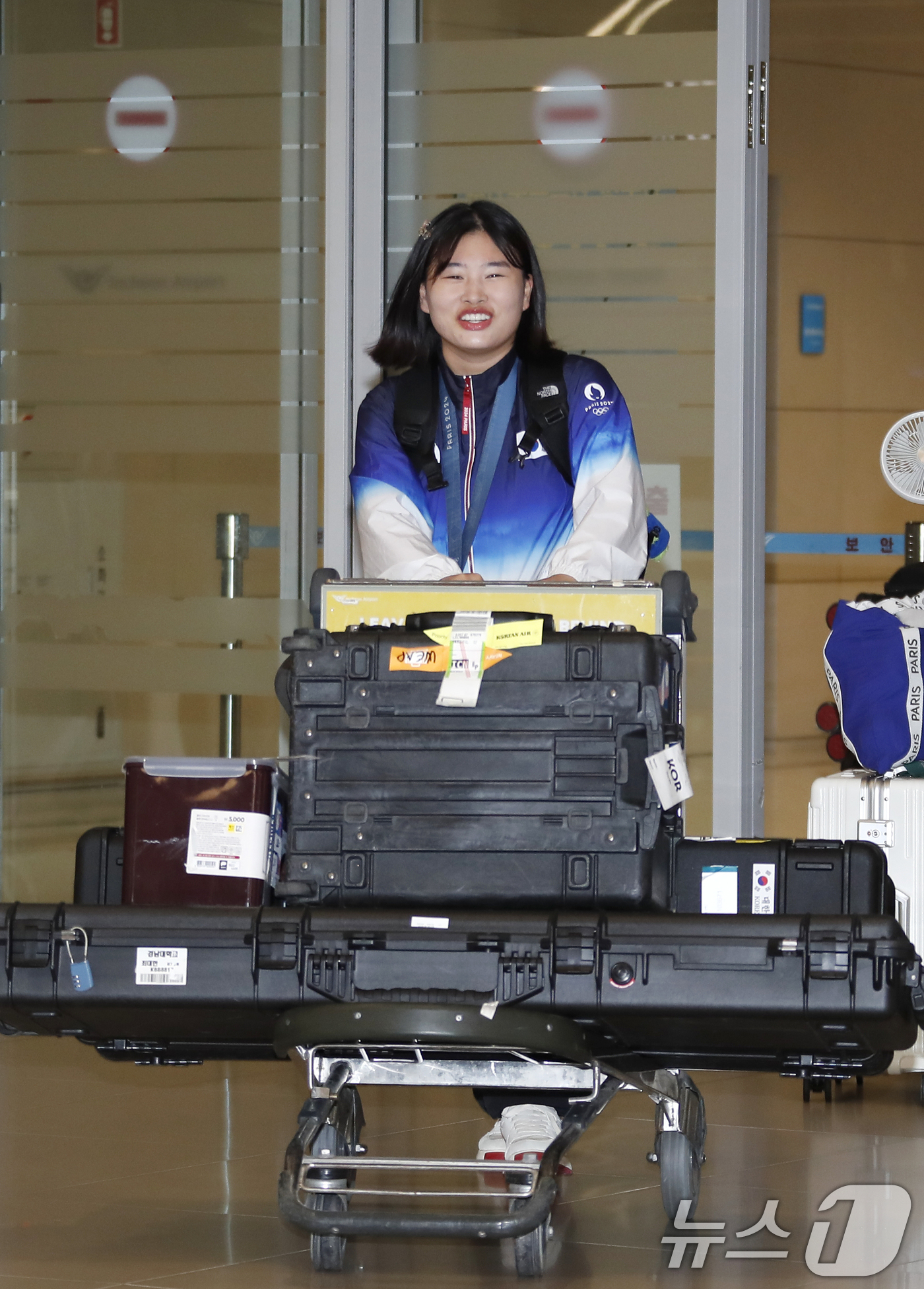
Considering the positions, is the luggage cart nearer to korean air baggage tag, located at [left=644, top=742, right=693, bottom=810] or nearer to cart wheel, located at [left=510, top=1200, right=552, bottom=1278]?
cart wheel, located at [left=510, top=1200, right=552, bottom=1278]

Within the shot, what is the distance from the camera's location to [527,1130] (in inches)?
129

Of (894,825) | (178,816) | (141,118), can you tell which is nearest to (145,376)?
(141,118)

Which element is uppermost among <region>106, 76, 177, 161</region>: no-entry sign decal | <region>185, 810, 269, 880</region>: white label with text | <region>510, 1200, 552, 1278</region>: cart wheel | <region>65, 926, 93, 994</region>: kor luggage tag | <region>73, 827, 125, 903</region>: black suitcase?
<region>106, 76, 177, 161</region>: no-entry sign decal

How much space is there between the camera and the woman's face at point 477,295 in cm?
374

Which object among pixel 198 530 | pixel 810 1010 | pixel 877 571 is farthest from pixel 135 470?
pixel 810 1010

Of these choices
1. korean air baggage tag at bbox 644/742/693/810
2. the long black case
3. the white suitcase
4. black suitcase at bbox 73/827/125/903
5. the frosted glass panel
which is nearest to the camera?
the long black case

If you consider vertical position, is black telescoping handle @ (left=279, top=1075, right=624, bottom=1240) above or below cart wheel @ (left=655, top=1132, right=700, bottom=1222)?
above

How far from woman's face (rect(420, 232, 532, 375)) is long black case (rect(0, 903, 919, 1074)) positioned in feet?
4.58

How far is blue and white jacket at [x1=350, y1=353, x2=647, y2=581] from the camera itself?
12.0 feet

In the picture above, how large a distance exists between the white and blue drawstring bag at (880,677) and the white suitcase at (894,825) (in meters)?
0.07

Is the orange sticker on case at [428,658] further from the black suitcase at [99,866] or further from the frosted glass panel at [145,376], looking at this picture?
the frosted glass panel at [145,376]

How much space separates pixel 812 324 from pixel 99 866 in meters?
3.20

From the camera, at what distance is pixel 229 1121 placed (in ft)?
13.6

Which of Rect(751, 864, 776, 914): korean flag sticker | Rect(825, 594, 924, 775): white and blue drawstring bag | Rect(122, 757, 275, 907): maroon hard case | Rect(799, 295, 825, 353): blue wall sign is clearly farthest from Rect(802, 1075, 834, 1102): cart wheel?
Rect(799, 295, 825, 353): blue wall sign
